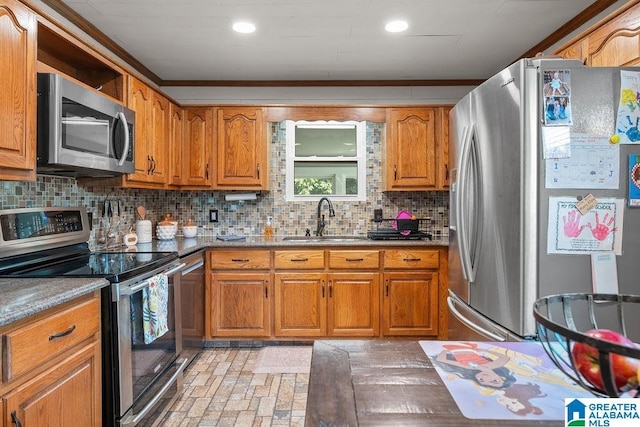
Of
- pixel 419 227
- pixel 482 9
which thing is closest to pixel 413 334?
pixel 419 227

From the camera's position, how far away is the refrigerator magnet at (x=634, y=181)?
1.67 metres

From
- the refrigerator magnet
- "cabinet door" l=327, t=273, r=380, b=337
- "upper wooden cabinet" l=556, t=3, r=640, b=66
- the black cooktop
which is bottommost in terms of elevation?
"cabinet door" l=327, t=273, r=380, b=337

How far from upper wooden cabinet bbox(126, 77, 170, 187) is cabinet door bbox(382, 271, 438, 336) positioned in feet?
6.90

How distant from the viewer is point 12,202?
2.07 meters

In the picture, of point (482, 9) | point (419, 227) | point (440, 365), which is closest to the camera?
point (440, 365)

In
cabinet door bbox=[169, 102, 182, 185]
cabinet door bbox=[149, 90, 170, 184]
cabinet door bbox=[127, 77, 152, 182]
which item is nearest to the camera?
cabinet door bbox=[127, 77, 152, 182]

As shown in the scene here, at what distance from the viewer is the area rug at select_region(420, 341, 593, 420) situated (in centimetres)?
65

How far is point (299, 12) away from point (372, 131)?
1623mm

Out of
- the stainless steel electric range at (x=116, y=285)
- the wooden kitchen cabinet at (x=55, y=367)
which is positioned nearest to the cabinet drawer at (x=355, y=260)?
the stainless steel electric range at (x=116, y=285)

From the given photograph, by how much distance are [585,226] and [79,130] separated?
252 cm

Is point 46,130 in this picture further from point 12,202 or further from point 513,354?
point 513,354

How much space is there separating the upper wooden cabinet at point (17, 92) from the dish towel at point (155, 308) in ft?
2.52

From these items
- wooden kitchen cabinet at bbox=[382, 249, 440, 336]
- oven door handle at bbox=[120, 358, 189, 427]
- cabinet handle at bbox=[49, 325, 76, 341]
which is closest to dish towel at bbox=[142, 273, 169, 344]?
oven door handle at bbox=[120, 358, 189, 427]

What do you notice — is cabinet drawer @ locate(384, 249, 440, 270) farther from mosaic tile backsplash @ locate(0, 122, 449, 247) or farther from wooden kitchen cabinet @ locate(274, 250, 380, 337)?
mosaic tile backsplash @ locate(0, 122, 449, 247)
